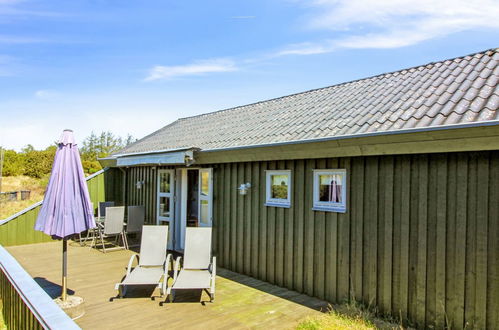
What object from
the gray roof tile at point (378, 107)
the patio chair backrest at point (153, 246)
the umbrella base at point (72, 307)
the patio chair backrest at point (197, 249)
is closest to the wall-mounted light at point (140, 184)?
the gray roof tile at point (378, 107)

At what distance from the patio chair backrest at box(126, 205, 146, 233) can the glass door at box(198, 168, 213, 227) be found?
229cm

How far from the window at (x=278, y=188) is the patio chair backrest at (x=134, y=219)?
4706mm

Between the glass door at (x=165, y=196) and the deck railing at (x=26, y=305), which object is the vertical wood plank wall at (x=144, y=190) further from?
the deck railing at (x=26, y=305)

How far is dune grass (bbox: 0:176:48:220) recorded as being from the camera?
16.2m

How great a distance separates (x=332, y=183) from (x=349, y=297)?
173 centimetres

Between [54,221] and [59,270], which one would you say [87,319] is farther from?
[59,270]

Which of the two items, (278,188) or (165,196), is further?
(165,196)

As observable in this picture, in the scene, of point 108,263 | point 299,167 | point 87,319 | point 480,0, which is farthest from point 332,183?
point 108,263

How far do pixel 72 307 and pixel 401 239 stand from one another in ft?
15.1

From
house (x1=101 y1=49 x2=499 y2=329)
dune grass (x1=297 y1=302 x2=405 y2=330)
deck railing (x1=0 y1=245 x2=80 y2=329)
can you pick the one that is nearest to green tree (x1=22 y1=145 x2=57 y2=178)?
house (x1=101 y1=49 x2=499 y2=329)

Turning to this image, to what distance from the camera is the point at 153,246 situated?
6.54 m

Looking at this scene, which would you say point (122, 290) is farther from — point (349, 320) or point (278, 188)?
point (349, 320)

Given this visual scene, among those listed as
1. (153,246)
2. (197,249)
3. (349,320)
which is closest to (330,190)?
(349,320)

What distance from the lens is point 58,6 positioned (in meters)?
9.57
